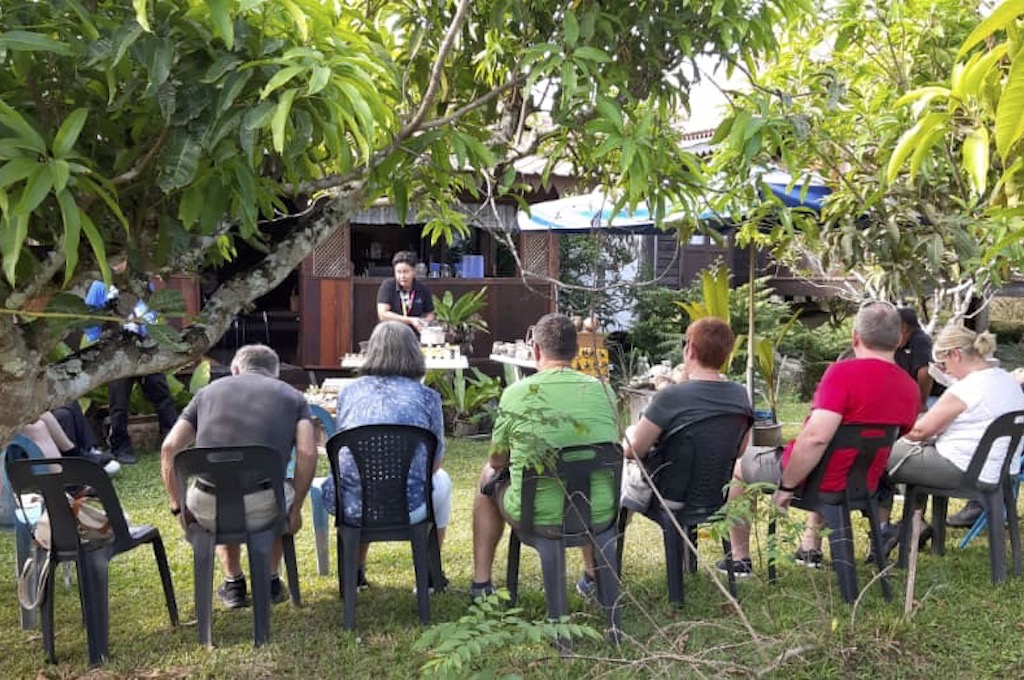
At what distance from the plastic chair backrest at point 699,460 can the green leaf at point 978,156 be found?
2564mm

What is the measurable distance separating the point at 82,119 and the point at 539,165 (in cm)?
804

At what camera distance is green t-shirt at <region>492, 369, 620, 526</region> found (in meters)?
3.62

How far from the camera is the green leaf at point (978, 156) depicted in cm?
138

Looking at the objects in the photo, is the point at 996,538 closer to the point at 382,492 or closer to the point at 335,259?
the point at 382,492

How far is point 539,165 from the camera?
Result: 964 centimetres

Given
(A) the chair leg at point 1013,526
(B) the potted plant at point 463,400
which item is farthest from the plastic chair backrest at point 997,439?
(B) the potted plant at point 463,400

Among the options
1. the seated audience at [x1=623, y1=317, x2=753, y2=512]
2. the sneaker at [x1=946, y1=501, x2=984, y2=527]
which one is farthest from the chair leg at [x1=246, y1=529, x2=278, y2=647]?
the sneaker at [x1=946, y1=501, x2=984, y2=527]

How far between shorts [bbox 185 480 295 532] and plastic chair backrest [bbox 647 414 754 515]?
1.61m

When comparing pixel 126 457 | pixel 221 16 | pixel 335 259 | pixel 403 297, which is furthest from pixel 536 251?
pixel 221 16

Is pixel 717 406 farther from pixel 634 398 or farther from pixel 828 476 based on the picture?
pixel 634 398

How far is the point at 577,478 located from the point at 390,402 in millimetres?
891

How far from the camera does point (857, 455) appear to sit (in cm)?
412

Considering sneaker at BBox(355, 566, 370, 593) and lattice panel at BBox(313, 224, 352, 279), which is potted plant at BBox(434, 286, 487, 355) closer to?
lattice panel at BBox(313, 224, 352, 279)

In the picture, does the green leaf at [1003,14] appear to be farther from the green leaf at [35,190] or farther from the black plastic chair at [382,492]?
the black plastic chair at [382,492]
